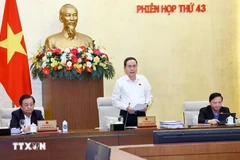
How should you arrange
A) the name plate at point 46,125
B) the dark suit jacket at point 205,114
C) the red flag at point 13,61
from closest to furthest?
1. the name plate at point 46,125
2. the dark suit jacket at point 205,114
3. the red flag at point 13,61

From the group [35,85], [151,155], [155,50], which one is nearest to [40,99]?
[35,85]

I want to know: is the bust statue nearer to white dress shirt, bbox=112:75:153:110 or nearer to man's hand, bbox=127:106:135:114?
white dress shirt, bbox=112:75:153:110

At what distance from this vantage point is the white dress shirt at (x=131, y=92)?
6.80 metres

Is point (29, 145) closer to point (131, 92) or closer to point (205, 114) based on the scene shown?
point (131, 92)

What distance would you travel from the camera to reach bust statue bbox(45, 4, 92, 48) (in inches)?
330

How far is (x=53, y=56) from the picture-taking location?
7.65 metres

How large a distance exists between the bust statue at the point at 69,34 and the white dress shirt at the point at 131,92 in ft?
5.69

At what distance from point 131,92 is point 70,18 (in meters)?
2.13

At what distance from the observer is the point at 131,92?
681cm

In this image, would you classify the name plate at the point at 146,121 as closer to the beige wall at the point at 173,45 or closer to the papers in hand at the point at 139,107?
the papers in hand at the point at 139,107

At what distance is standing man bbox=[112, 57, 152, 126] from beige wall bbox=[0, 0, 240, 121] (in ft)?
8.33

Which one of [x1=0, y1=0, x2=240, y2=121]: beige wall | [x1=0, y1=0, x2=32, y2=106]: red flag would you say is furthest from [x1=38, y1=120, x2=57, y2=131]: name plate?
[x1=0, y1=0, x2=240, y2=121]: beige wall

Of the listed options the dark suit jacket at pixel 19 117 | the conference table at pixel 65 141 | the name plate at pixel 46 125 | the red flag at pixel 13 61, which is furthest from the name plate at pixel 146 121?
the red flag at pixel 13 61

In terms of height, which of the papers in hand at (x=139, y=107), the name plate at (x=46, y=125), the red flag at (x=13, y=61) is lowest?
the name plate at (x=46, y=125)
